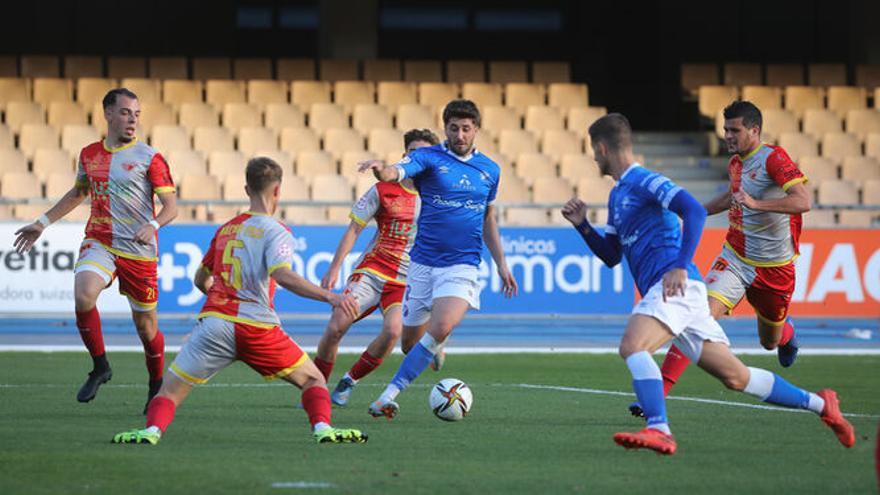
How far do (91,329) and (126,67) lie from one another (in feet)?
52.6

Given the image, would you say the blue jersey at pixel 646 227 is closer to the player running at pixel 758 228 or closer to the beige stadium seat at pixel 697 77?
the player running at pixel 758 228

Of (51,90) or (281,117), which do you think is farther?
(51,90)

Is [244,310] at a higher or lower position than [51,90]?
higher

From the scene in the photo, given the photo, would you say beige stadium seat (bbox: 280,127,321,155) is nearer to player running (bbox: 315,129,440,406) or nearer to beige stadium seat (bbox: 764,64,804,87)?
beige stadium seat (bbox: 764,64,804,87)

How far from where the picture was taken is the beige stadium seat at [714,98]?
2555 cm

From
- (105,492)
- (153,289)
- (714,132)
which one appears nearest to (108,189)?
(153,289)

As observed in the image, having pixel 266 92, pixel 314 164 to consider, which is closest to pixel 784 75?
pixel 266 92

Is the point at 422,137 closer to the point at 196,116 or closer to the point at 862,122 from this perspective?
the point at 196,116

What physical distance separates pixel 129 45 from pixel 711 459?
23835mm

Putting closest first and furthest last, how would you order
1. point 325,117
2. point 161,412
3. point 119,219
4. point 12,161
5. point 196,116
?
1. point 161,412
2. point 119,219
3. point 12,161
4. point 196,116
5. point 325,117

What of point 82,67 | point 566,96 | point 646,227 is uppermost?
point 646,227

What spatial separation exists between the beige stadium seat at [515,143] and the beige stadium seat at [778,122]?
3.48 m

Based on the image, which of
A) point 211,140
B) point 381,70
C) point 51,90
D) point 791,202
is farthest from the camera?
point 381,70

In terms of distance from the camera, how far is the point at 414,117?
23.5 m
